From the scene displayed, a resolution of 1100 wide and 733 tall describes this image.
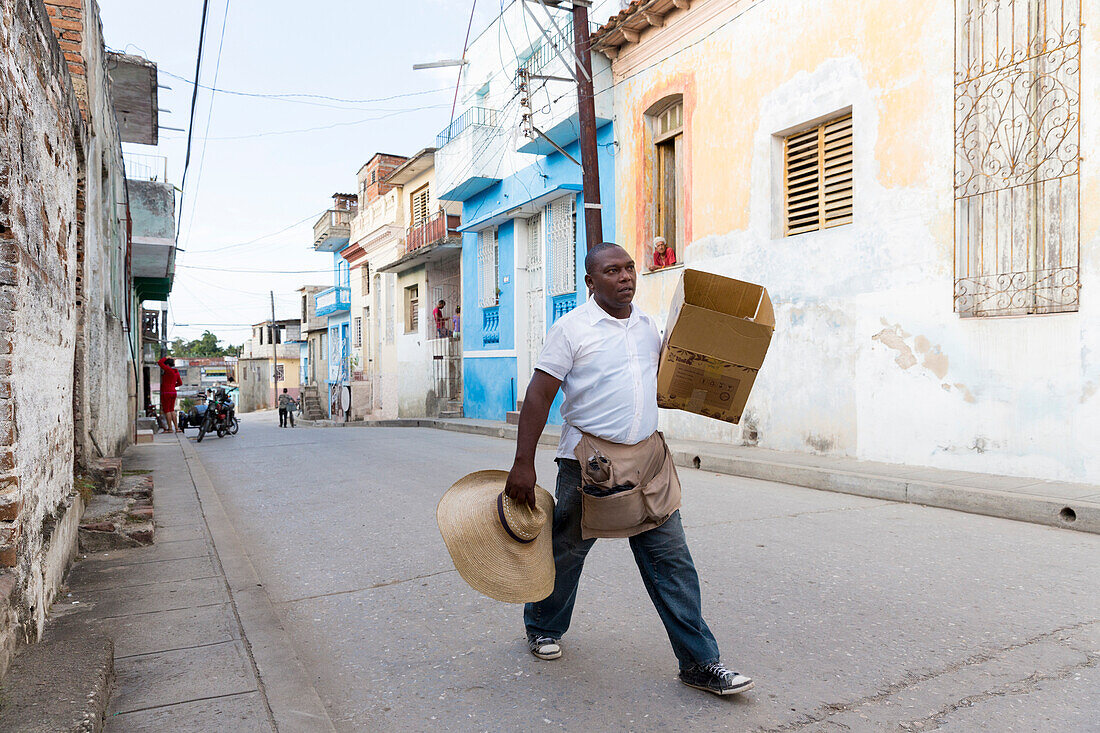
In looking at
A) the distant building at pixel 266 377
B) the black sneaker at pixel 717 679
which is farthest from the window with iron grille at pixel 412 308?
the distant building at pixel 266 377

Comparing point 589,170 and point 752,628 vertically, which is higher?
point 589,170

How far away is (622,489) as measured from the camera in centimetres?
300

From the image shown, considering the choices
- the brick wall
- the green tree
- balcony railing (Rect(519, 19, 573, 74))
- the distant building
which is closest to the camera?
balcony railing (Rect(519, 19, 573, 74))

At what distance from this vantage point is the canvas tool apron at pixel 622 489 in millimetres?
3000

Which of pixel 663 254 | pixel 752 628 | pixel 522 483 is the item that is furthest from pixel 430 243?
pixel 522 483

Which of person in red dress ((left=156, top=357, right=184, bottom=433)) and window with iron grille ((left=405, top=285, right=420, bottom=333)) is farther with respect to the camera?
window with iron grille ((left=405, top=285, right=420, bottom=333))

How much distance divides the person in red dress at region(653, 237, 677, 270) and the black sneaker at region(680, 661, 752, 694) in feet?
34.8

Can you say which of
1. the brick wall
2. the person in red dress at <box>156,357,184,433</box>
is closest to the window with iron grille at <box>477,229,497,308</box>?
the person in red dress at <box>156,357,184,433</box>

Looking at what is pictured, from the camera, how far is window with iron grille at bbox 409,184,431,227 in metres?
27.3

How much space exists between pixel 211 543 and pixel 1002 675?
4990 mm

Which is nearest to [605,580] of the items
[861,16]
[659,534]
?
[659,534]

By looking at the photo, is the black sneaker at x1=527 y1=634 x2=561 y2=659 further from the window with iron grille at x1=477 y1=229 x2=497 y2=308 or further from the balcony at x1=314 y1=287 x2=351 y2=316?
the balcony at x1=314 y1=287 x2=351 y2=316

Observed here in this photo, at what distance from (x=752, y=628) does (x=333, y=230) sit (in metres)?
35.7

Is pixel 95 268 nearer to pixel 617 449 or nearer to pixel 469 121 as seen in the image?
pixel 617 449
